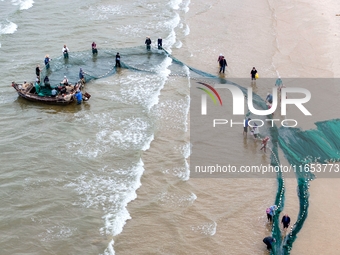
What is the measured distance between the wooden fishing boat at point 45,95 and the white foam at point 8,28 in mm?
13101

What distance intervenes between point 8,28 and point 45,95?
15.4m

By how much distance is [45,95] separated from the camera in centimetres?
2923

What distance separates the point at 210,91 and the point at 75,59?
35.9 feet

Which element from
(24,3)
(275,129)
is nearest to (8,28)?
(24,3)

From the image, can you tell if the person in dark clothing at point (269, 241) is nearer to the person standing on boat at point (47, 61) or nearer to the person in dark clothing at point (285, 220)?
the person in dark clothing at point (285, 220)

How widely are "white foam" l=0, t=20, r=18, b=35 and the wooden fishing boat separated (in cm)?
1310

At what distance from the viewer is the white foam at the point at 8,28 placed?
40.8 m

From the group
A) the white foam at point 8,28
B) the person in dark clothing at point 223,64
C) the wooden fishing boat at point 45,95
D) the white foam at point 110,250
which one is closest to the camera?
the white foam at point 110,250

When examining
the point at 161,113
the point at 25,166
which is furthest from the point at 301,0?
the point at 25,166

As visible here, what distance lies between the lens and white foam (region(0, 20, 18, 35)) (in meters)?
40.8

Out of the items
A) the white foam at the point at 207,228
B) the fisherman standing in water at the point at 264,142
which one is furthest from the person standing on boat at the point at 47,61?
the white foam at the point at 207,228

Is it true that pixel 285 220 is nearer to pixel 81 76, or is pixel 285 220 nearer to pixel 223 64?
pixel 223 64

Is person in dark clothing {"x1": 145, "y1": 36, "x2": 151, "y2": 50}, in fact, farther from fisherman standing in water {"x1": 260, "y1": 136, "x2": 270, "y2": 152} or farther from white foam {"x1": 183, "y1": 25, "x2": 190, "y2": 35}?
fisherman standing in water {"x1": 260, "y1": 136, "x2": 270, "y2": 152}

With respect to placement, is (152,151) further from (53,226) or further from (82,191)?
(53,226)
